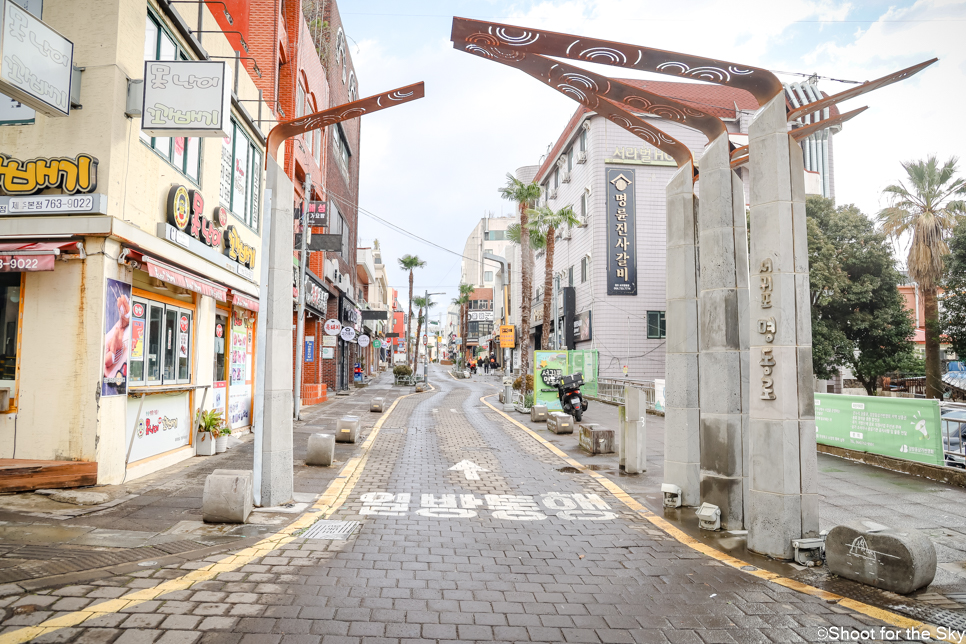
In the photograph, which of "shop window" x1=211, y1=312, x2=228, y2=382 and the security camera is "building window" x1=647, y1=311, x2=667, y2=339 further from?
the security camera

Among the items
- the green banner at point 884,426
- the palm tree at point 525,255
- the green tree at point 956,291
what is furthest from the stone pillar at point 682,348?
the green tree at point 956,291

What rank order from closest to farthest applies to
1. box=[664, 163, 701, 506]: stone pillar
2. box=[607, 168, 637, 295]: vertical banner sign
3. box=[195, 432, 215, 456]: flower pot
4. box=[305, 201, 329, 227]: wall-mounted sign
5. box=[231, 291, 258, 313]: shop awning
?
box=[664, 163, 701, 506]: stone pillar → box=[195, 432, 215, 456]: flower pot → box=[231, 291, 258, 313]: shop awning → box=[305, 201, 329, 227]: wall-mounted sign → box=[607, 168, 637, 295]: vertical banner sign

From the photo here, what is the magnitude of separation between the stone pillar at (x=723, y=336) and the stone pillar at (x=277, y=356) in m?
5.21

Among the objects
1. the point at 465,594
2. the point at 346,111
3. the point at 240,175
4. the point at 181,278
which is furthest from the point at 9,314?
the point at 465,594

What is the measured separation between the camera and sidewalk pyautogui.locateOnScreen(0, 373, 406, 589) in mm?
4969

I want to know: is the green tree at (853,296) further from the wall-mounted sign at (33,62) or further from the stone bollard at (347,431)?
the wall-mounted sign at (33,62)

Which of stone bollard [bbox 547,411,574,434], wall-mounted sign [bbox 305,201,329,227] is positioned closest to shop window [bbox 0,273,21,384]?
stone bollard [bbox 547,411,574,434]

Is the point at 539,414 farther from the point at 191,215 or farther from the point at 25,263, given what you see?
the point at 25,263

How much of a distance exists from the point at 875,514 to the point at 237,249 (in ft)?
42.7

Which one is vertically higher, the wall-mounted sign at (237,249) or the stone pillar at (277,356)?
the wall-mounted sign at (237,249)

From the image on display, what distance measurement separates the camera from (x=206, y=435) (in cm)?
1138

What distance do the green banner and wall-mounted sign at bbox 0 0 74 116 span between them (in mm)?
11856

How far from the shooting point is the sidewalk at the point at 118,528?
196 inches

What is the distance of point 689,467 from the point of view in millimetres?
7680
